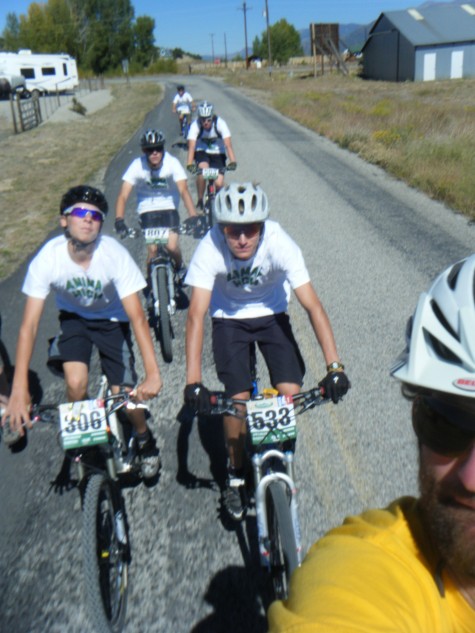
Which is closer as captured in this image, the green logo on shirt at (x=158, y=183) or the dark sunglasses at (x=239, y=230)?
the dark sunglasses at (x=239, y=230)

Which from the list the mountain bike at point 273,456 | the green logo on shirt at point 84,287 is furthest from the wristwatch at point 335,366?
the green logo on shirt at point 84,287

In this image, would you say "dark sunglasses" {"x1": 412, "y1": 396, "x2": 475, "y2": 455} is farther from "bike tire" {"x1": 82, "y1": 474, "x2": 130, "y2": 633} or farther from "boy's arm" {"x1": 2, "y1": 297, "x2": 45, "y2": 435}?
"boy's arm" {"x1": 2, "y1": 297, "x2": 45, "y2": 435}

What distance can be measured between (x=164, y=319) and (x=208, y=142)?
632cm

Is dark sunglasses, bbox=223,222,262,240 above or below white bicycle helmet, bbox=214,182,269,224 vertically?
below

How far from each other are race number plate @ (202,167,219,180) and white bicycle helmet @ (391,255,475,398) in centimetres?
1042

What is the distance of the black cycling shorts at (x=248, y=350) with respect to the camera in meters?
4.18

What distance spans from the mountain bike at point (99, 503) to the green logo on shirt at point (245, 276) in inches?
43.5

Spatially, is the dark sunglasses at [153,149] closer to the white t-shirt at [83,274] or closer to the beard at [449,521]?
the white t-shirt at [83,274]

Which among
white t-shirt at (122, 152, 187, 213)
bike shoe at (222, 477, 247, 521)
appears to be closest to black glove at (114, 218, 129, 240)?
white t-shirt at (122, 152, 187, 213)

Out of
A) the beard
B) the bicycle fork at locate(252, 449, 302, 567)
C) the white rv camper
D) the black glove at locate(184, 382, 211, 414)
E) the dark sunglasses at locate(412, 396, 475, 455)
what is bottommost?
the bicycle fork at locate(252, 449, 302, 567)

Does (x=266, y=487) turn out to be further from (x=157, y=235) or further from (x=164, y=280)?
(x=157, y=235)

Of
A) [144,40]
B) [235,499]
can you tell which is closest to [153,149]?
[235,499]

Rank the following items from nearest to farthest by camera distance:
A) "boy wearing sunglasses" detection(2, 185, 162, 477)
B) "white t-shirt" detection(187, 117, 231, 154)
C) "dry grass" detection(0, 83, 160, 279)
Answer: "boy wearing sunglasses" detection(2, 185, 162, 477)
"dry grass" detection(0, 83, 160, 279)
"white t-shirt" detection(187, 117, 231, 154)

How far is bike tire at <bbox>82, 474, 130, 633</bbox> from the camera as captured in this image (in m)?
3.25
